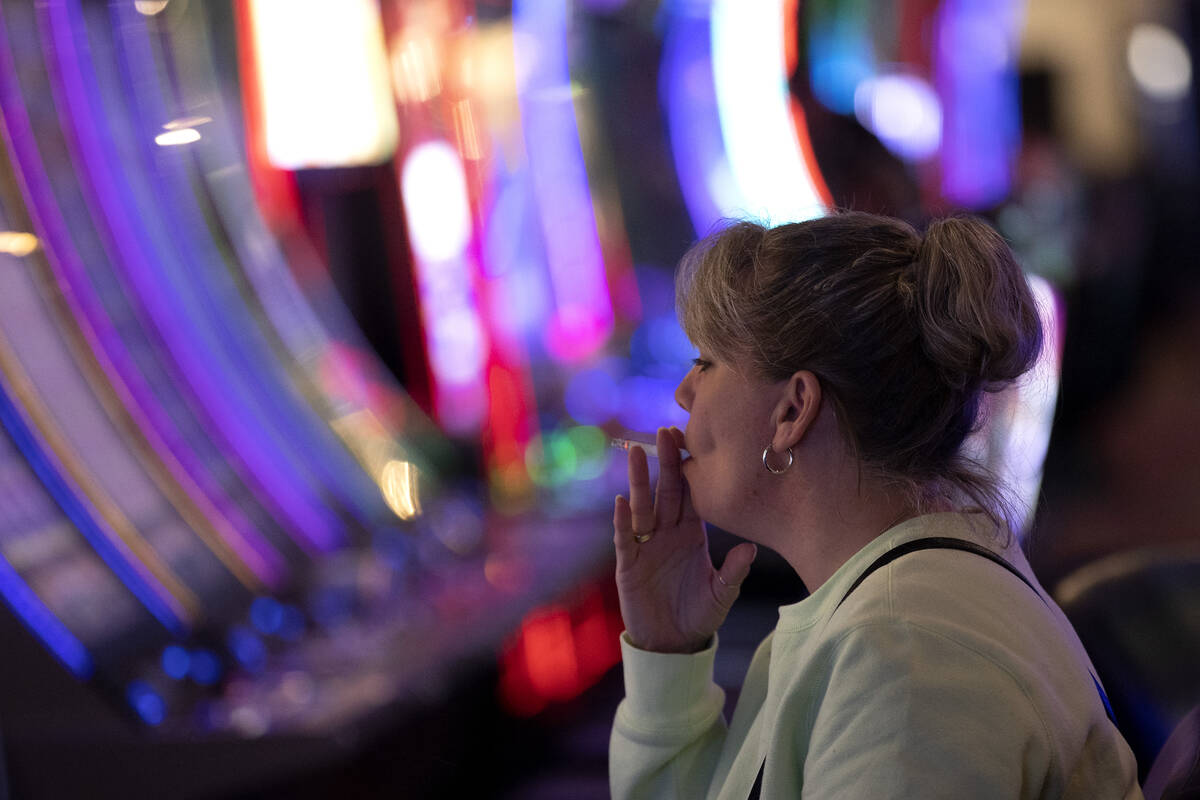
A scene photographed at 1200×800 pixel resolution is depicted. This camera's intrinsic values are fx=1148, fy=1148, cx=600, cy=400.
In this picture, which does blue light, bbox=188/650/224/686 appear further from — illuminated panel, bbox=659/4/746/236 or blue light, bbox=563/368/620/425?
illuminated panel, bbox=659/4/746/236

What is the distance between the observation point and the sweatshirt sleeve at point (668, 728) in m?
1.14

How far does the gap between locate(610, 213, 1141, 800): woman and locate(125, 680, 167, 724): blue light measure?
0.70m

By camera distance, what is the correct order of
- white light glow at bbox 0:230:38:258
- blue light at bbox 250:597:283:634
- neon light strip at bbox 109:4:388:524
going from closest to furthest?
white light glow at bbox 0:230:38:258, blue light at bbox 250:597:283:634, neon light strip at bbox 109:4:388:524

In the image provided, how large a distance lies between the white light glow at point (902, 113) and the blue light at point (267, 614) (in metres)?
2.26

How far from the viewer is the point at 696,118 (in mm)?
3092

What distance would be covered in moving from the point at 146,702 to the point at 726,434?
0.84 meters

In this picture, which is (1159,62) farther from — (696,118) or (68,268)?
(68,268)

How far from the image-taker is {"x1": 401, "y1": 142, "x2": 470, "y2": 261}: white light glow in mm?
2816

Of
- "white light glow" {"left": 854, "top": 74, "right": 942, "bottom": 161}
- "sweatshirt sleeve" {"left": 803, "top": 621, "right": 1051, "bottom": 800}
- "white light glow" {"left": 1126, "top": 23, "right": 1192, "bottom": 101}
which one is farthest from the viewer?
"white light glow" {"left": 1126, "top": 23, "right": 1192, "bottom": 101}

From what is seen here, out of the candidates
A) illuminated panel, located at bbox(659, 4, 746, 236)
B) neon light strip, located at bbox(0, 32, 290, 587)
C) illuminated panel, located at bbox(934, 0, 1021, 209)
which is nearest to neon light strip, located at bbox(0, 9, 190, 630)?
neon light strip, located at bbox(0, 32, 290, 587)

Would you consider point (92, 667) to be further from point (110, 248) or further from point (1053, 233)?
point (1053, 233)

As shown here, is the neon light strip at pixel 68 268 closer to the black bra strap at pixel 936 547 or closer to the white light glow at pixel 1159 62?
the black bra strap at pixel 936 547

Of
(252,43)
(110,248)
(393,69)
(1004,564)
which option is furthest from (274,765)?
(393,69)

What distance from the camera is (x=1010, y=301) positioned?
896mm
